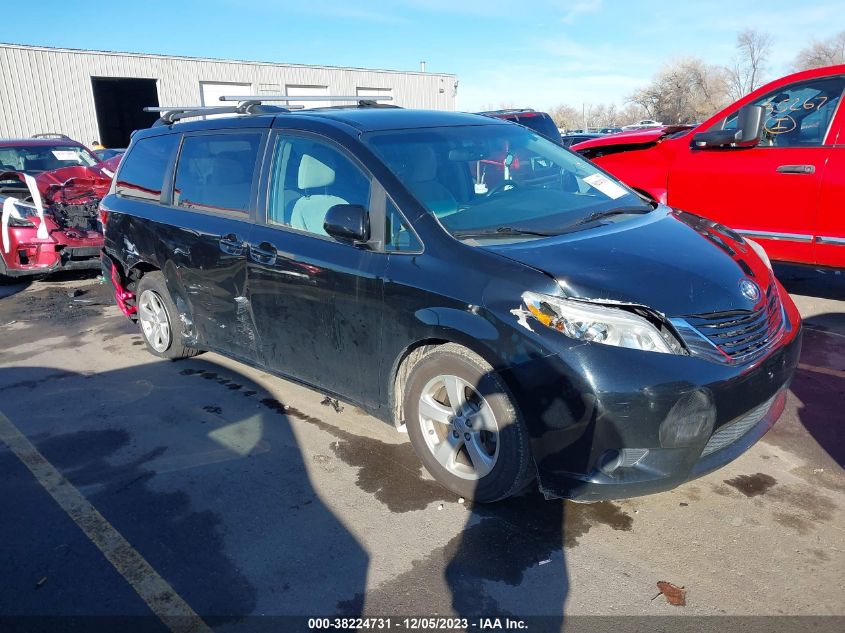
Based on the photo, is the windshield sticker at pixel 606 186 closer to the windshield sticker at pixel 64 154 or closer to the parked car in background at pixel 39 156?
the parked car in background at pixel 39 156

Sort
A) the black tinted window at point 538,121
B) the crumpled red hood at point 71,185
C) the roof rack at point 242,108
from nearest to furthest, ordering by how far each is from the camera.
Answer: the roof rack at point 242,108 → the crumpled red hood at point 71,185 → the black tinted window at point 538,121

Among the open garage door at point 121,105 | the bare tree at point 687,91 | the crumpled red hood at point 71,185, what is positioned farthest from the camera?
the bare tree at point 687,91

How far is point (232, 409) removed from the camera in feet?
14.6

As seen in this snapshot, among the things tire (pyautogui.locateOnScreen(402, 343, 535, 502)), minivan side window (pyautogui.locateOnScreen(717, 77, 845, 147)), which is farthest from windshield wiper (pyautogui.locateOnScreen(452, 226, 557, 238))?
minivan side window (pyautogui.locateOnScreen(717, 77, 845, 147))

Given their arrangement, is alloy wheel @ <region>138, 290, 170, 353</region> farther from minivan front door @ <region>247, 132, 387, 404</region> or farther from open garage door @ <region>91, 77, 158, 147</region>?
open garage door @ <region>91, 77, 158, 147</region>

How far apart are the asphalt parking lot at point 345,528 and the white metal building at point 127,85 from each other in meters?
19.6

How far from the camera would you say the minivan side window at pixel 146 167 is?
4.95 m

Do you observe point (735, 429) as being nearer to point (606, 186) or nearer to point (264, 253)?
point (606, 186)

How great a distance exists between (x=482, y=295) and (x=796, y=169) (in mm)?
3983

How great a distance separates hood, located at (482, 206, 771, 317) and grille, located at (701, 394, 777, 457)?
1.55 feet

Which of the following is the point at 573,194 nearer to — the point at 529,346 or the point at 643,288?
the point at 643,288

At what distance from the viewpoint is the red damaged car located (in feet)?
26.1

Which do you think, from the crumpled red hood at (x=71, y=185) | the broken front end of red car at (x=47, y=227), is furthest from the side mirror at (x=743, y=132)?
the crumpled red hood at (x=71, y=185)

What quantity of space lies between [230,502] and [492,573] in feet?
4.62
